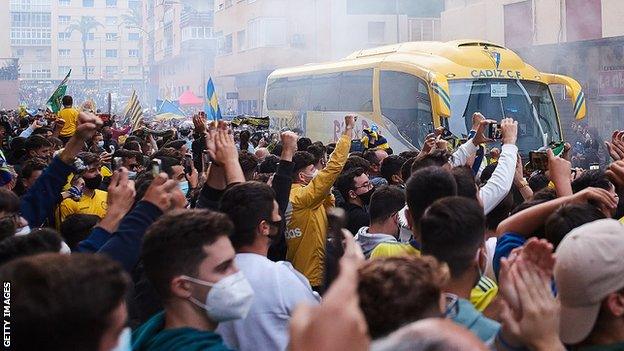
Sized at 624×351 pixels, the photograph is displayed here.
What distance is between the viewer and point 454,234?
312cm

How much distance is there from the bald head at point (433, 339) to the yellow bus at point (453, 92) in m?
13.3

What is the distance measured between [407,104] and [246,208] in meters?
13.2

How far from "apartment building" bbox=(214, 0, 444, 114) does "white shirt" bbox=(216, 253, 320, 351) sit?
1314 inches

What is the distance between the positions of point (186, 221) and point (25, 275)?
2.67 ft

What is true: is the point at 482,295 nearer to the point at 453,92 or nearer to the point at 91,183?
the point at 91,183

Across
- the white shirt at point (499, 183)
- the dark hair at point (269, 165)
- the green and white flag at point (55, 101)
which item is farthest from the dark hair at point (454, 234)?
the green and white flag at point (55, 101)

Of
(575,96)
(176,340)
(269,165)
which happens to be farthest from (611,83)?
(176,340)

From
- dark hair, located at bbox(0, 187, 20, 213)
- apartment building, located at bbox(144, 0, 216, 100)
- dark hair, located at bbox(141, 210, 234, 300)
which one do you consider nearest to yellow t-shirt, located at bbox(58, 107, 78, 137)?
dark hair, located at bbox(0, 187, 20, 213)

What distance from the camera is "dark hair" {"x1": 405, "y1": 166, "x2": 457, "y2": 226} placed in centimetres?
392

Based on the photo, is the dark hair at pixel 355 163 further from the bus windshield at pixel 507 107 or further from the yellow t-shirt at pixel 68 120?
the bus windshield at pixel 507 107

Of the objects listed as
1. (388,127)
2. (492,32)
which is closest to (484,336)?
(388,127)

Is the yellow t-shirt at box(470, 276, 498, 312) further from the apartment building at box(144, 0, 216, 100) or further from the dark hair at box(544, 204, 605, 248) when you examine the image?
the apartment building at box(144, 0, 216, 100)

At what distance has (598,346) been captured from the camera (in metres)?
2.51

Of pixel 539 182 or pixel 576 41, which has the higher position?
pixel 576 41
